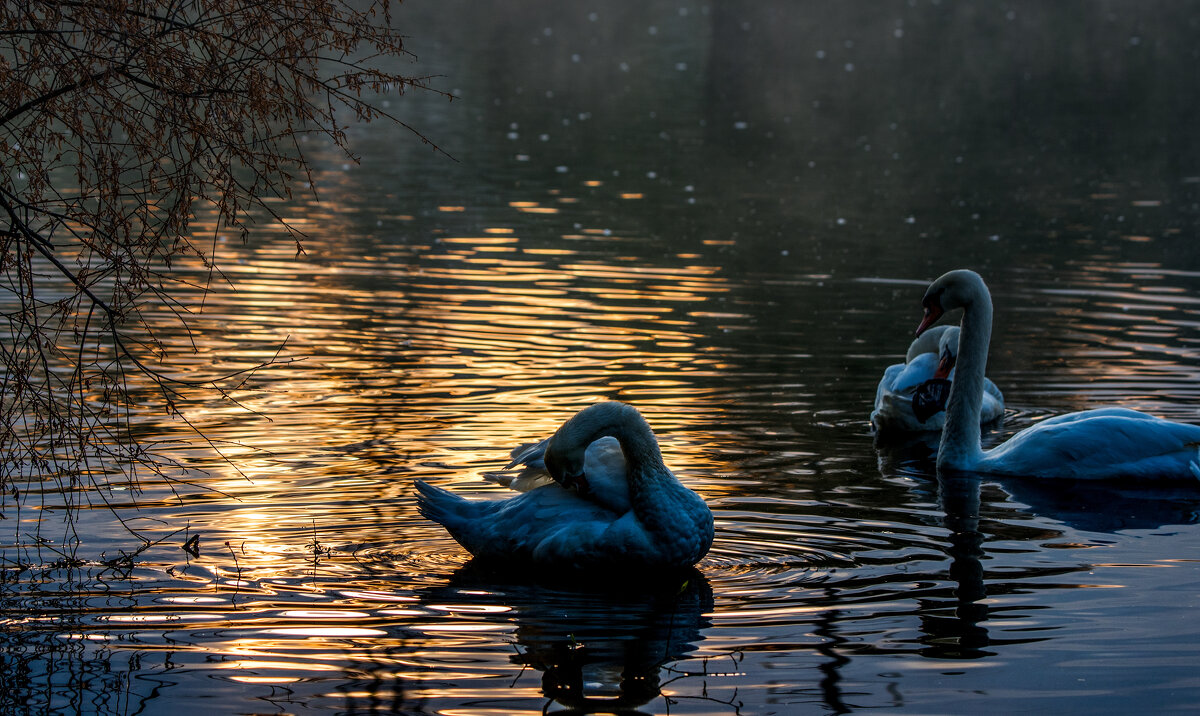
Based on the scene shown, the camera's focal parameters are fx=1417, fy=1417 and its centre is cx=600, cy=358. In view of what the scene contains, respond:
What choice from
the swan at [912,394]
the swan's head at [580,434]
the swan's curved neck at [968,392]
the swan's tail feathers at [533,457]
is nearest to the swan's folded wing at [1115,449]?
the swan's curved neck at [968,392]

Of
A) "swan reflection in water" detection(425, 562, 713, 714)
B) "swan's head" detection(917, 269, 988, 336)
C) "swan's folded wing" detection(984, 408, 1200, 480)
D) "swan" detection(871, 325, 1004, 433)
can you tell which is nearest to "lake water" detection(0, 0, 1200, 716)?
"swan reflection in water" detection(425, 562, 713, 714)

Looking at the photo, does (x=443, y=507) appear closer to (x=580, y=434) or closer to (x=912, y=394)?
(x=580, y=434)

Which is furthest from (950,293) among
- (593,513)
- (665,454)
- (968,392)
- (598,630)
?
(598,630)

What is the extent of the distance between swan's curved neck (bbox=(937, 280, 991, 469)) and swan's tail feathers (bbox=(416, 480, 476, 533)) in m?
4.16

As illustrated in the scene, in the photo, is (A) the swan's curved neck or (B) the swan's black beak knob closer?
(A) the swan's curved neck

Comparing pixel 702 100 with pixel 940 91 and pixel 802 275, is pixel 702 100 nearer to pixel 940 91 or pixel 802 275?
pixel 940 91

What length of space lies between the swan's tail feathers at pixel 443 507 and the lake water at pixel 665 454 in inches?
9.9

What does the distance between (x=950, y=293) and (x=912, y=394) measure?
102cm

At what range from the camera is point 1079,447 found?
979 cm

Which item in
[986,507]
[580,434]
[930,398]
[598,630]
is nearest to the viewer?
[598,630]

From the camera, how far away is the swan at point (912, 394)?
444 inches

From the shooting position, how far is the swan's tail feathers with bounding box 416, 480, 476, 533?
773cm

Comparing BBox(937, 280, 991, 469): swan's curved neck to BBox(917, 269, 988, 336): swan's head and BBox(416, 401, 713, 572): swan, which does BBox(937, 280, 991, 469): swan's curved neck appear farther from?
BBox(416, 401, 713, 572): swan

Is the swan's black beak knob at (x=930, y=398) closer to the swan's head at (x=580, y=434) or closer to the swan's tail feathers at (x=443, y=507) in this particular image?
the swan's head at (x=580, y=434)
